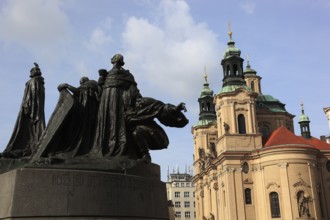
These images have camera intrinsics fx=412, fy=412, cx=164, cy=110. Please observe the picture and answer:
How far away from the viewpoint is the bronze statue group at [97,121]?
702 cm

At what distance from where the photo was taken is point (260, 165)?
4716 centimetres

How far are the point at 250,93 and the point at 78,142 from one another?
4493 centimetres

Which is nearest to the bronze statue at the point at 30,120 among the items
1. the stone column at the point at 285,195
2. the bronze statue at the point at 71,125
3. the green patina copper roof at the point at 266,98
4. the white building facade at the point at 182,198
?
the bronze statue at the point at 71,125

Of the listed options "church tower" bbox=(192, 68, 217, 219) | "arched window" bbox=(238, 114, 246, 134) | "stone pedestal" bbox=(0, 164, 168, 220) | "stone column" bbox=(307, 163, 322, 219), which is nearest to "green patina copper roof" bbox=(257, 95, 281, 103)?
"church tower" bbox=(192, 68, 217, 219)

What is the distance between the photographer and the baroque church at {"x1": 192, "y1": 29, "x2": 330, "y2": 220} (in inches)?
1756

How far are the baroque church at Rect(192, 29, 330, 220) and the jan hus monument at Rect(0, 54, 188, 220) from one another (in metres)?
39.7

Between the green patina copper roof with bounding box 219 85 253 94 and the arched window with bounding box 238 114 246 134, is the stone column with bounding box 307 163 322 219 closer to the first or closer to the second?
the arched window with bounding box 238 114 246 134

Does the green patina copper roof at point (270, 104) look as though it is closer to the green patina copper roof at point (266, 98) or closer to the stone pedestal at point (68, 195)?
the green patina copper roof at point (266, 98)

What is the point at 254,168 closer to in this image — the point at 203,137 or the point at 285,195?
the point at 285,195

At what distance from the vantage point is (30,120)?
7.83 meters

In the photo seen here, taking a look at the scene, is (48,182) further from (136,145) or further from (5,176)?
(136,145)

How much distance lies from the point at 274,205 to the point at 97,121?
135 ft

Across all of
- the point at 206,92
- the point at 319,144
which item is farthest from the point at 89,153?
the point at 206,92

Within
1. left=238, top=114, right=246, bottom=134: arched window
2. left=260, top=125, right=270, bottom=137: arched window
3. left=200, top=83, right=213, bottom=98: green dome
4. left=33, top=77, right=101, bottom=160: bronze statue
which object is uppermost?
left=200, top=83, right=213, bottom=98: green dome
